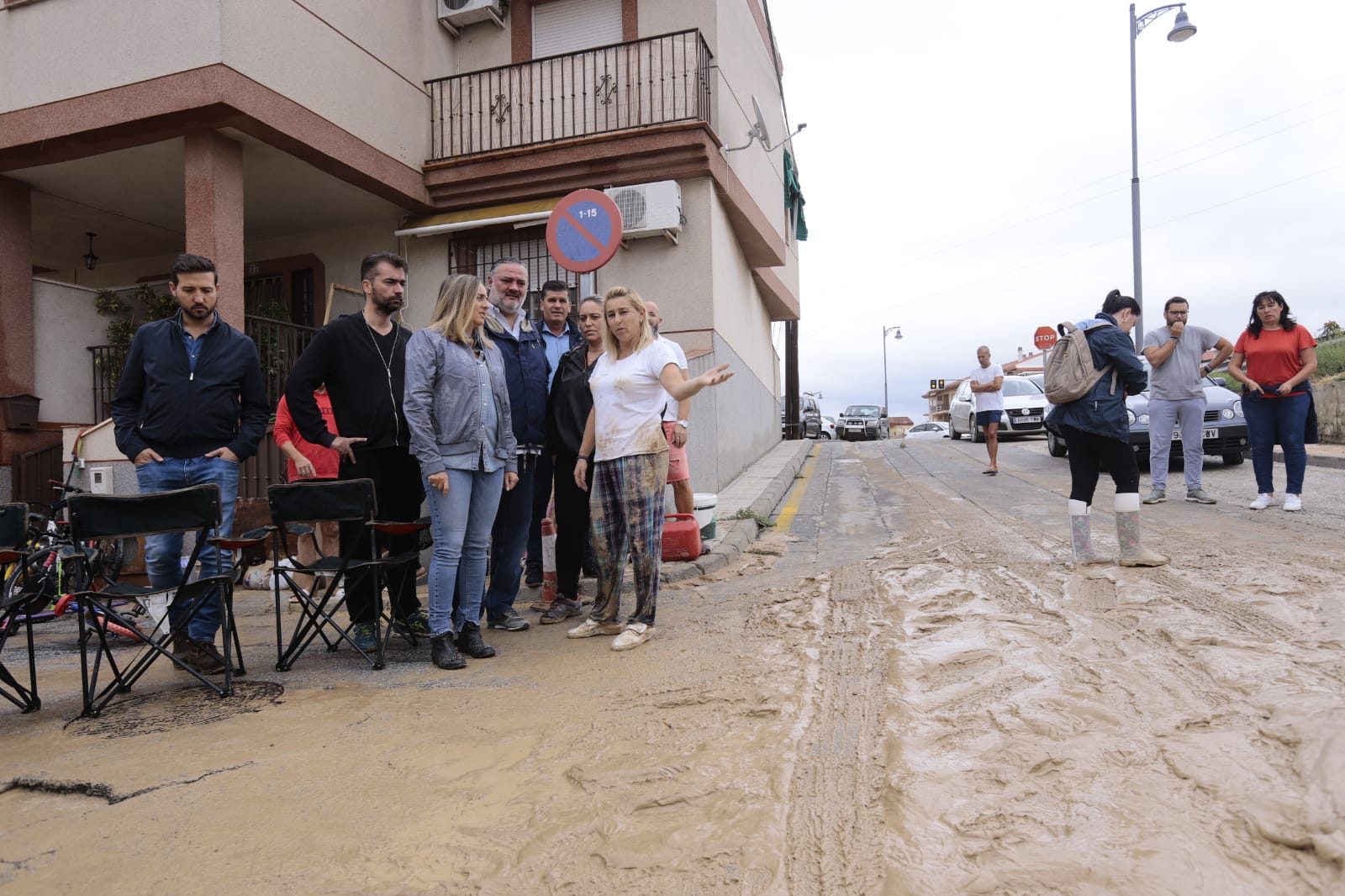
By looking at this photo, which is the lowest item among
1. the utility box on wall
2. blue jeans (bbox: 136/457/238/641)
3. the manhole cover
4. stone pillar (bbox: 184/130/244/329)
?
the manhole cover

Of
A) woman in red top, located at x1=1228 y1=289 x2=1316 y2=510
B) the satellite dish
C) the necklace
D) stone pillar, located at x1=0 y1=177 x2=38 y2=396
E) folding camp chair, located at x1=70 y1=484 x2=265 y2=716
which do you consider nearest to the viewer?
folding camp chair, located at x1=70 y1=484 x2=265 y2=716

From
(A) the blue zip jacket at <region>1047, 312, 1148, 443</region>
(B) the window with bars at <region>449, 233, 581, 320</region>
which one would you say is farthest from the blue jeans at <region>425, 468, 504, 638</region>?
(B) the window with bars at <region>449, 233, 581, 320</region>

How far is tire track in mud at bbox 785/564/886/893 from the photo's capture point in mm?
2080

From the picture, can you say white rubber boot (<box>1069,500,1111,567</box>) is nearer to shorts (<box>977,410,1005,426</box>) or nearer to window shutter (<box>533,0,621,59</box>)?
shorts (<box>977,410,1005,426</box>)

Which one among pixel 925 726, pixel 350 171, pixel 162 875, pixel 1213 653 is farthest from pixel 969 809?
pixel 350 171

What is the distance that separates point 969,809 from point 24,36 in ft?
38.4

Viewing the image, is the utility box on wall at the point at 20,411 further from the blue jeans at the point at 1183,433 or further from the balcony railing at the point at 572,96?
the blue jeans at the point at 1183,433

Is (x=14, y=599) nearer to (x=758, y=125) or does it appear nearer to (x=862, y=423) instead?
(x=758, y=125)

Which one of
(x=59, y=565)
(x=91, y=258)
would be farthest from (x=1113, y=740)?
(x=91, y=258)

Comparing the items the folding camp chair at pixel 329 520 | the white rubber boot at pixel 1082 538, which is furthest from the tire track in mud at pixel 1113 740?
the folding camp chair at pixel 329 520

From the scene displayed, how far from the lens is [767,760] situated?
273 cm

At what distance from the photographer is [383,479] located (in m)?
4.59

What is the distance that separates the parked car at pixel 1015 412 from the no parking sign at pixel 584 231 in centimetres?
1399

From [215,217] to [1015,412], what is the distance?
16.5 metres
